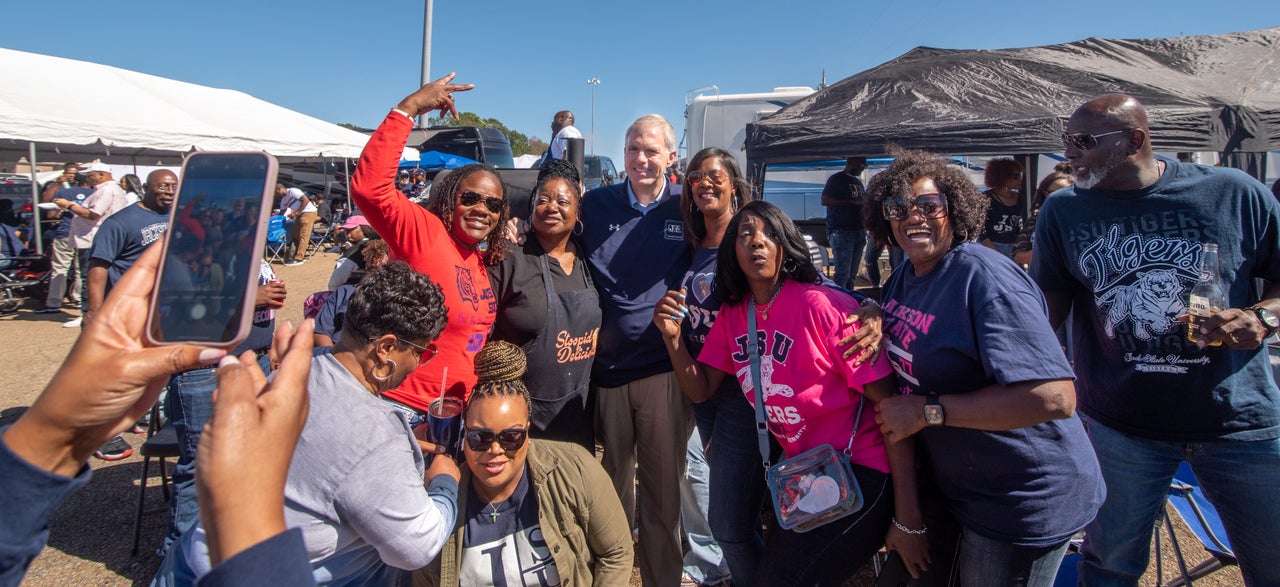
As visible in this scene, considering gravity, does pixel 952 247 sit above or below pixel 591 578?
above

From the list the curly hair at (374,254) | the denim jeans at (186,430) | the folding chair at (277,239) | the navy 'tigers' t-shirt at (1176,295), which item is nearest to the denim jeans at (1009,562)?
the navy 'tigers' t-shirt at (1176,295)

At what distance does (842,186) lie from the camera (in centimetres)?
850

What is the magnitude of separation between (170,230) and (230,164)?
0.14 m

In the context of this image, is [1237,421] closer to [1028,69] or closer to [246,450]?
[246,450]

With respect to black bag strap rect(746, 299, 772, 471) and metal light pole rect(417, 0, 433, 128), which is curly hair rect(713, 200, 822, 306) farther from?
metal light pole rect(417, 0, 433, 128)

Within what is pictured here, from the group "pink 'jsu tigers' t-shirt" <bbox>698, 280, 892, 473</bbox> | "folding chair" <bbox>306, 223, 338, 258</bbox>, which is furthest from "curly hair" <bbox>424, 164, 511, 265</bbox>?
"folding chair" <bbox>306, 223, 338, 258</bbox>

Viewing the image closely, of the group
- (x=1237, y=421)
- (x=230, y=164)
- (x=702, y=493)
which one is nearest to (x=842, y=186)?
(x=702, y=493)

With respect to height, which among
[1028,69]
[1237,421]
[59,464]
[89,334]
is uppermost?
[1028,69]

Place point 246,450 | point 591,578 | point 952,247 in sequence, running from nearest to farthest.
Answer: point 246,450 < point 952,247 < point 591,578

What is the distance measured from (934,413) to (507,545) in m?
1.51

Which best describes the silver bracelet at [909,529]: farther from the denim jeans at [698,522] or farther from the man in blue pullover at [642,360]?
the denim jeans at [698,522]

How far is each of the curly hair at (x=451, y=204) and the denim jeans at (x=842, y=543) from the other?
161cm

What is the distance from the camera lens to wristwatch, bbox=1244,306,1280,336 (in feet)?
6.45

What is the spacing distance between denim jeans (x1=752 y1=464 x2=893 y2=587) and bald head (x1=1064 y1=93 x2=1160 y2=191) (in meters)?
1.31
